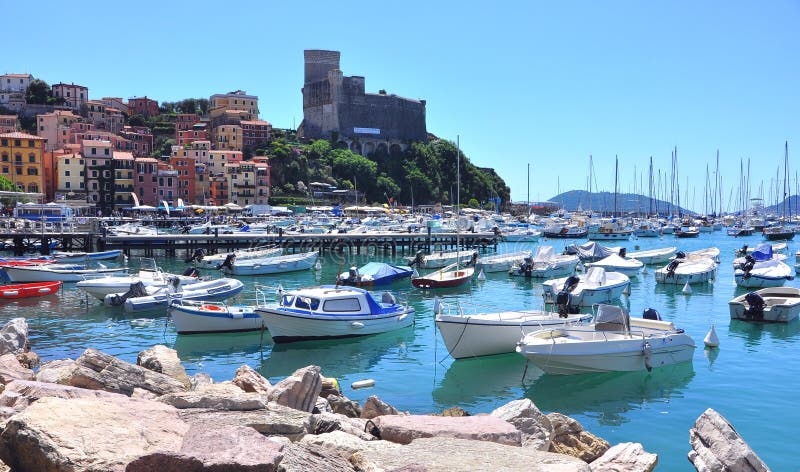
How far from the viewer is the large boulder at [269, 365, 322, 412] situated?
12078mm

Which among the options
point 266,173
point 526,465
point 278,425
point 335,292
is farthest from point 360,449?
point 266,173

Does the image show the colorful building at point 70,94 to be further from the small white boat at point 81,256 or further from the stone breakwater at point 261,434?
the stone breakwater at point 261,434

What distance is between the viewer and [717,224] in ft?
392

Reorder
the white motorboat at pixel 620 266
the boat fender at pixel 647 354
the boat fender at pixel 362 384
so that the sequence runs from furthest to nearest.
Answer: the white motorboat at pixel 620 266
the boat fender at pixel 647 354
the boat fender at pixel 362 384

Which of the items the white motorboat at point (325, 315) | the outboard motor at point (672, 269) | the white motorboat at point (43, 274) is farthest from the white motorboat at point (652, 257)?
the white motorboat at point (43, 274)

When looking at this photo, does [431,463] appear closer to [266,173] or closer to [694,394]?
[694,394]

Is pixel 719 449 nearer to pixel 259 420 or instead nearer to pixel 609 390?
pixel 259 420

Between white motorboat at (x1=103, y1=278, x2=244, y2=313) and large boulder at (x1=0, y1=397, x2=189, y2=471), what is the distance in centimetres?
2178

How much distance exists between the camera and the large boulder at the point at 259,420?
9.54m

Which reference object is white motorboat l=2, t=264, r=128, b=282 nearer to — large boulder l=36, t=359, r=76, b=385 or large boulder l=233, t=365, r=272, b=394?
large boulder l=36, t=359, r=76, b=385

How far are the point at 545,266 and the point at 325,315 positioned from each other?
2541 cm

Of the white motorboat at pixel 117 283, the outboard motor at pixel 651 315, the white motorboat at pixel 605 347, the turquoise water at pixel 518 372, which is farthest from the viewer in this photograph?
the white motorboat at pixel 117 283

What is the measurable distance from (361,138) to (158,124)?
39.4m

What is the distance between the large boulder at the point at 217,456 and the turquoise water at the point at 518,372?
8841 mm
